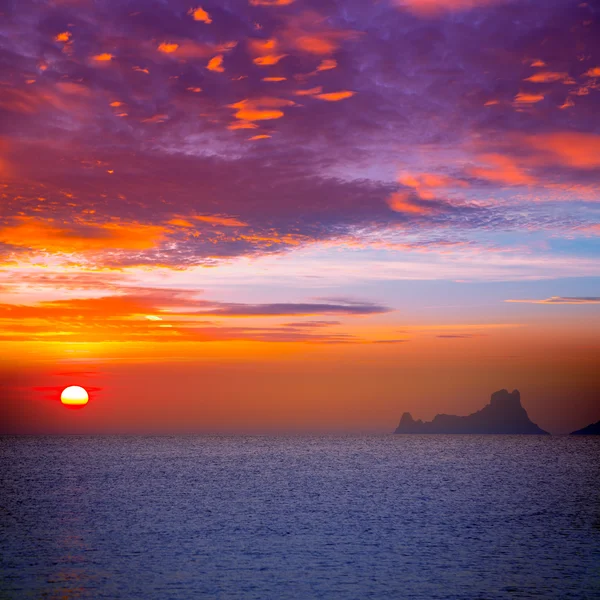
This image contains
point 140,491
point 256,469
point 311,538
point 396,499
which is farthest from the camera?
point 256,469

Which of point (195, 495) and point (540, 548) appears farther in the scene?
point (195, 495)

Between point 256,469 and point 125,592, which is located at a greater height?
point 125,592

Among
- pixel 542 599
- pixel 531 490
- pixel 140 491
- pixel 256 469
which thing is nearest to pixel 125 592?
pixel 542 599

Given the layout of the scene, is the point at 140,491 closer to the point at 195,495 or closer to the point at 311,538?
the point at 195,495

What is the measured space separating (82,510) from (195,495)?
1945 cm

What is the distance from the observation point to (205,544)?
5547cm

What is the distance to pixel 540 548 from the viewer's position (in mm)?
54906

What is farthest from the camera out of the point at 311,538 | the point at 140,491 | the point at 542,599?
the point at 140,491

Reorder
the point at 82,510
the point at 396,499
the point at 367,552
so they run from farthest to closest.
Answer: the point at 396,499 → the point at 82,510 → the point at 367,552

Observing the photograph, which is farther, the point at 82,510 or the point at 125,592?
the point at 82,510

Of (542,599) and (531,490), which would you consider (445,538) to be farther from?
(531,490)

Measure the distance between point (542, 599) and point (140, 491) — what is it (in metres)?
76.7

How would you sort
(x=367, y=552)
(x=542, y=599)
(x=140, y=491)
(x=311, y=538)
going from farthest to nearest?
1. (x=140, y=491)
2. (x=311, y=538)
3. (x=367, y=552)
4. (x=542, y=599)

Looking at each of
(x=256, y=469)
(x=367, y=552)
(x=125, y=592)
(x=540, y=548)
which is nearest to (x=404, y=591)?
(x=367, y=552)
